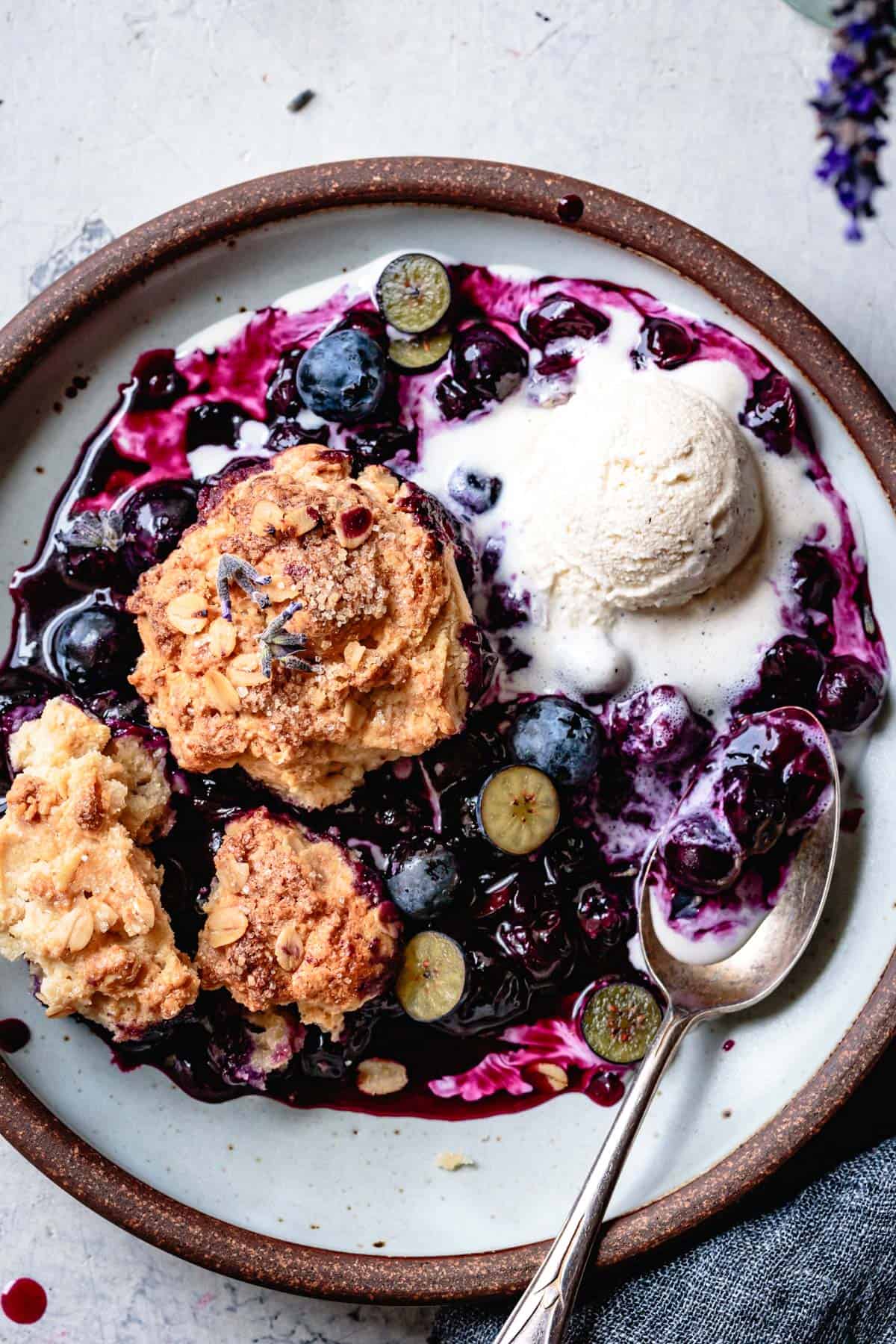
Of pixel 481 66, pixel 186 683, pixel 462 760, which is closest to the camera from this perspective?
pixel 186 683

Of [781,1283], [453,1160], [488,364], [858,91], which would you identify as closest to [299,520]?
[488,364]

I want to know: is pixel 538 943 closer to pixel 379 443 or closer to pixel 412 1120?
pixel 412 1120

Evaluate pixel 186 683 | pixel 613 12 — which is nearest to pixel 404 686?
pixel 186 683

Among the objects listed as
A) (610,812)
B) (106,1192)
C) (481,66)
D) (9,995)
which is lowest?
(106,1192)

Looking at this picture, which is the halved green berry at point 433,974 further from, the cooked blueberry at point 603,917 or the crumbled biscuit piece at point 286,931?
the cooked blueberry at point 603,917

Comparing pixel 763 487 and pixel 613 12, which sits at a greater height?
pixel 613 12

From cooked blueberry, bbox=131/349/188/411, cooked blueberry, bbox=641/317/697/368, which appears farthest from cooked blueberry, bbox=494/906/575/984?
cooked blueberry, bbox=131/349/188/411

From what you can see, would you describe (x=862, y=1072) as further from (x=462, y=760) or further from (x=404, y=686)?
(x=404, y=686)

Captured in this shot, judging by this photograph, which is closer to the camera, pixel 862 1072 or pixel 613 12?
pixel 862 1072
